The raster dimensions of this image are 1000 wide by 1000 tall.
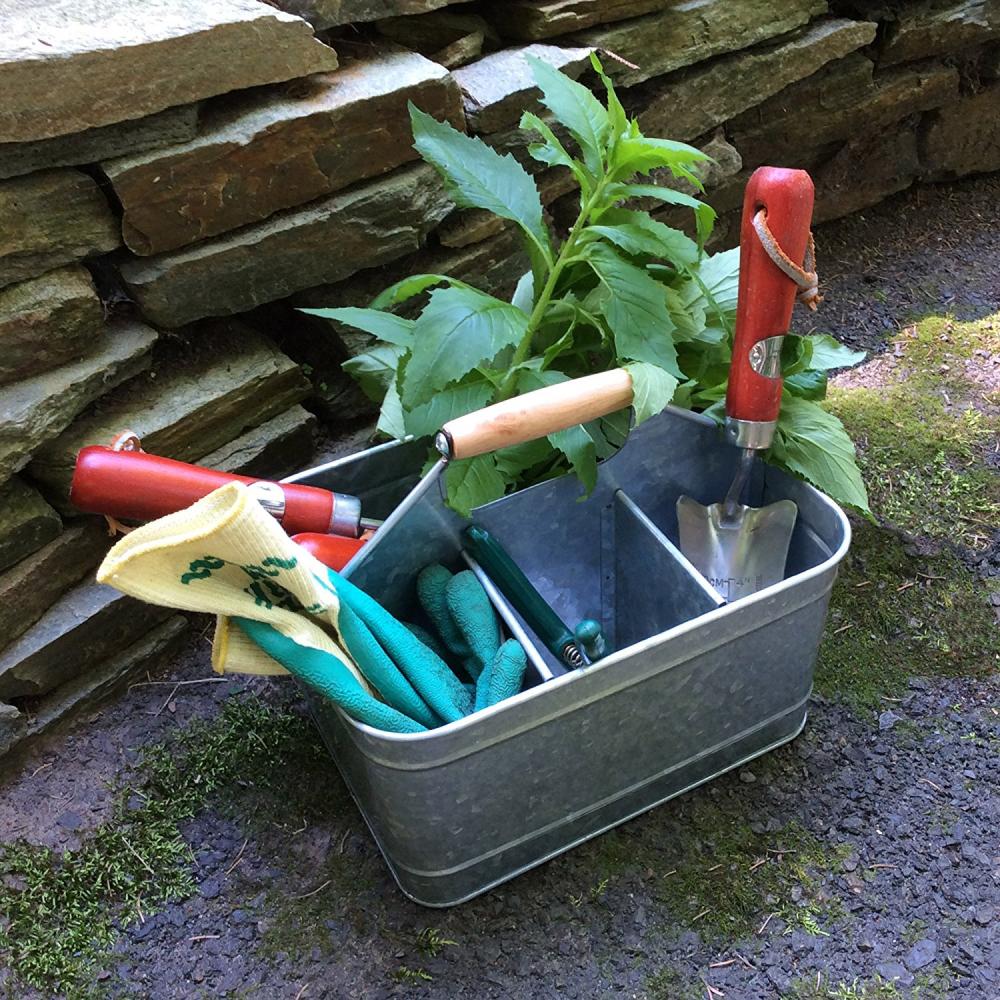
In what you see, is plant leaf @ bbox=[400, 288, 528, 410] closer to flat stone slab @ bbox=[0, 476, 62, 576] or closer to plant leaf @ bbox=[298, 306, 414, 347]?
plant leaf @ bbox=[298, 306, 414, 347]

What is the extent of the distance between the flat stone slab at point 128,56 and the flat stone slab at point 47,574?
0.51m

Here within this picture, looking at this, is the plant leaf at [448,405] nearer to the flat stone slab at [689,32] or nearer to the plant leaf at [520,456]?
the plant leaf at [520,456]

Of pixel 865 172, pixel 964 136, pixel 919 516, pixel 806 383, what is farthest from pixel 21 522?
pixel 964 136

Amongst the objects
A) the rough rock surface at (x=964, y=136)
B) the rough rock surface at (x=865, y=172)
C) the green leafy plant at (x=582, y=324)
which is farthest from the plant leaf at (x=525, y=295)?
the rough rock surface at (x=964, y=136)

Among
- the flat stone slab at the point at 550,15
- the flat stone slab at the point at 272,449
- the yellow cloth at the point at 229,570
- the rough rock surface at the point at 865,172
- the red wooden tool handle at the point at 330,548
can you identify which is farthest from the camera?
the rough rock surface at the point at 865,172

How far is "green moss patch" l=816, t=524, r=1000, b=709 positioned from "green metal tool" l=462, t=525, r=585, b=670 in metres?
0.48

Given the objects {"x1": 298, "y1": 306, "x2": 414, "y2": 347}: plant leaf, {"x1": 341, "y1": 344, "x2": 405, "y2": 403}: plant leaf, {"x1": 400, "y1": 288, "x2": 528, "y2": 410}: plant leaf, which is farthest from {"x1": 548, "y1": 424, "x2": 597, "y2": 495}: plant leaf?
{"x1": 341, "y1": 344, "x2": 405, "y2": 403}: plant leaf

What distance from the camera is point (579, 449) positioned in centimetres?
108

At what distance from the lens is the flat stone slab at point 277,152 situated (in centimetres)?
123

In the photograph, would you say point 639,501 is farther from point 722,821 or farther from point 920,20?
point 920,20

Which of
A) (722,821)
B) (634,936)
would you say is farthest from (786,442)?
(634,936)

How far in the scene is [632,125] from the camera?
43.9 inches

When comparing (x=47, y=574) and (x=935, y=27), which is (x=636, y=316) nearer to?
(x=47, y=574)

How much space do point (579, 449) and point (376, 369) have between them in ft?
1.22
